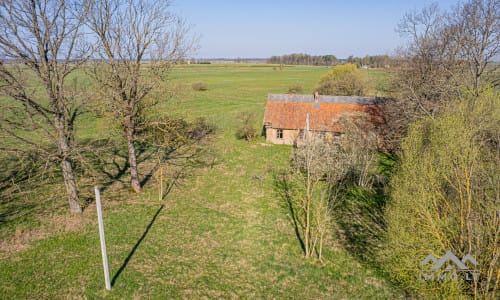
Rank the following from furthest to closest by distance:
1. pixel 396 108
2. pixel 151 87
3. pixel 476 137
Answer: pixel 396 108, pixel 151 87, pixel 476 137

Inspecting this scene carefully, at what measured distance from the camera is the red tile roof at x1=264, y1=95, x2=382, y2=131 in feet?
98.7

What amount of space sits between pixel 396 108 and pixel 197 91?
5483cm

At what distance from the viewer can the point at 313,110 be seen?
31688 millimetres

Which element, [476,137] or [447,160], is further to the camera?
[476,137]

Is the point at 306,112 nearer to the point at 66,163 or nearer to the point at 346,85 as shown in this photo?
the point at 346,85

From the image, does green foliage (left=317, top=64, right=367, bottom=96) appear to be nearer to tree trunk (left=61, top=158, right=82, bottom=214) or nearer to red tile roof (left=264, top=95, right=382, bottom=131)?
red tile roof (left=264, top=95, right=382, bottom=131)

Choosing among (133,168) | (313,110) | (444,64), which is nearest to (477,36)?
(444,64)

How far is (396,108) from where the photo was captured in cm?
2680

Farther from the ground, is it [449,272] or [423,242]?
[423,242]

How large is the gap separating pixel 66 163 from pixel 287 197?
13621mm

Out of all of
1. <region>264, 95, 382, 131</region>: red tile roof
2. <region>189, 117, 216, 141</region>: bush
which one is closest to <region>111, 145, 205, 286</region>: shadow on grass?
<region>189, 117, 216, 141</region>: bush

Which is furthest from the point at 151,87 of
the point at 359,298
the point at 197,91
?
the point at 197,91

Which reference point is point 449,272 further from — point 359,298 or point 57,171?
point 57,171

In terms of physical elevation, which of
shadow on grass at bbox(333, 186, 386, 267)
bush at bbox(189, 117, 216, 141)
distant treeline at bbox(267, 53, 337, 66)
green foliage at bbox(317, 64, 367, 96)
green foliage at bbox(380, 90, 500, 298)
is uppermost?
distant treeline at bbox(267, 53, 337, 66)
